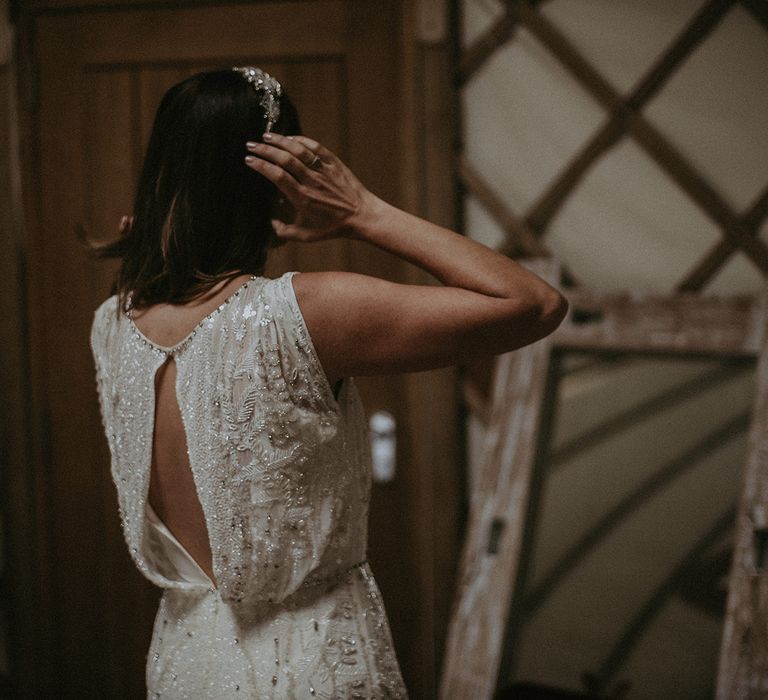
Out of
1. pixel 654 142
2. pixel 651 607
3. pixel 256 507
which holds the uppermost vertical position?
pixel 654 142

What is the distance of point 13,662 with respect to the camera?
181 cm

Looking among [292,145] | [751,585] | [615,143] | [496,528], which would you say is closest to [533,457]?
[496,528]

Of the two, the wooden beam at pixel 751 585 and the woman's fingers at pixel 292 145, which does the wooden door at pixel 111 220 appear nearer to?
the wooden beam at pixel 751 585

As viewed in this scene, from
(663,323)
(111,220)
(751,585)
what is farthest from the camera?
(111,220)

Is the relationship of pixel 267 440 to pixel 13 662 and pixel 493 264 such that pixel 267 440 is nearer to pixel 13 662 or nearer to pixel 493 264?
pixel 493 264

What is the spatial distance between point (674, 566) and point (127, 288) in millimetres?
1113

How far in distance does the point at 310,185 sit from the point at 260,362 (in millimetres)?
174

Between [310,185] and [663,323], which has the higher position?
[310,185]

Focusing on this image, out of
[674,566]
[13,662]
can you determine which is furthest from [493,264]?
[13,662]

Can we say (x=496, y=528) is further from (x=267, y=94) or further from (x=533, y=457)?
(x=267, y=94)

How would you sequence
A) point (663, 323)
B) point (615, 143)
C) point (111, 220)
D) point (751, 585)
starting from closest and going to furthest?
point (751, 585) < point (663, 323) < point (615, 143) < point (111, 220)

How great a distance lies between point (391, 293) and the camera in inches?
26.3

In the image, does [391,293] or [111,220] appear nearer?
[391,293]

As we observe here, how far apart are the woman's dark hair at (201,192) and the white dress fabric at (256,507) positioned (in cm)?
4
